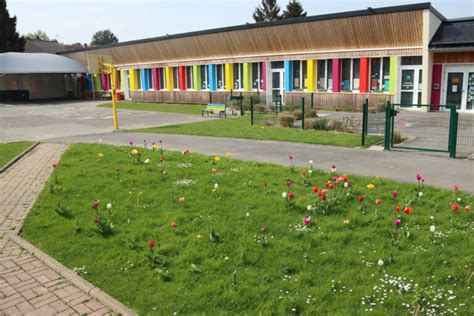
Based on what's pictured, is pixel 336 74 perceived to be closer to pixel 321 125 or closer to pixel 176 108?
pixel 321 125

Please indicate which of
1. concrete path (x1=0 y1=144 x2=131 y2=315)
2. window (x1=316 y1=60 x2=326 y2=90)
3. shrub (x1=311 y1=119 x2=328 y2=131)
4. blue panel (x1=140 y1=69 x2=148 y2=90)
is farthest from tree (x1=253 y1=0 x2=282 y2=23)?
concrete path (x1=0 y1=144 x2=131 y2=315)

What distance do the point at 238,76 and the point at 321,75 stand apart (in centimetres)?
787

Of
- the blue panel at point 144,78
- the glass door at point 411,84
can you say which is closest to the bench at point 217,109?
the glass door at point 411,84

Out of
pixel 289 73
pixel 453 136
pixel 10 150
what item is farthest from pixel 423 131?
pixel 289 73

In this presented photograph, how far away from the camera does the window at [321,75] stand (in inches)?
1118

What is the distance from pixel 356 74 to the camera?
26781mm

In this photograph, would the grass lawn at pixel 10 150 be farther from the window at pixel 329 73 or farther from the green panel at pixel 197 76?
the green panel at pixel 197 76

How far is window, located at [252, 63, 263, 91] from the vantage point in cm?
3241

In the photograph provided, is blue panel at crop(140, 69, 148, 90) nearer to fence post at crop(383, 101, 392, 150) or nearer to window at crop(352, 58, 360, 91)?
window at crop(352, 58, 360, 91)

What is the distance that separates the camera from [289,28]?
1140 inches

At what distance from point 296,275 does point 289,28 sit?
2634 centimetres

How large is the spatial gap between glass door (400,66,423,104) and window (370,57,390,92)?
2.86ft

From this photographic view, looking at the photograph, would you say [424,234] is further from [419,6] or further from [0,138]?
[419,6]

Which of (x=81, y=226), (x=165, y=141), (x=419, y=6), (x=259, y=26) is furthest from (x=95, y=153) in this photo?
(x=259, y=26)
